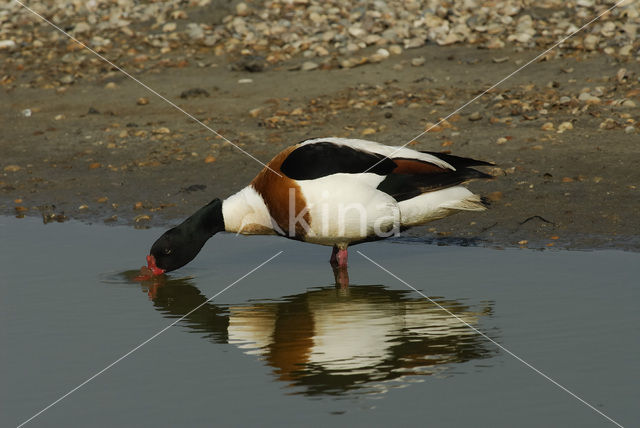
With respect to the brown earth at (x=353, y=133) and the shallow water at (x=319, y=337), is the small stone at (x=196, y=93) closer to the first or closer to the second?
the brown earth at (x=353, y=133)

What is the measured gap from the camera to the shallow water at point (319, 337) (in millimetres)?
4734

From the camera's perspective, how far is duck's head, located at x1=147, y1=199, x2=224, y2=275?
7.75m

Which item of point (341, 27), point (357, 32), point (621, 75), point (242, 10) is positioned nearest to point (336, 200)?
point (621, 75)

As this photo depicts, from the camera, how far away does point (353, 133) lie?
11609 mm

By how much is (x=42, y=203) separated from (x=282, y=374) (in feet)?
19.5

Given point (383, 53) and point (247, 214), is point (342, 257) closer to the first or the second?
point (247, 214)

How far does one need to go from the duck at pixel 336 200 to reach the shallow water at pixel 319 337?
12.4 inches

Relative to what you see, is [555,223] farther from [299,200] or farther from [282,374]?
[282,374]

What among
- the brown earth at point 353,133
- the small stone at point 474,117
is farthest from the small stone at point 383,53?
the small stone at point 474,117

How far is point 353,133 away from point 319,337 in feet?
19.1

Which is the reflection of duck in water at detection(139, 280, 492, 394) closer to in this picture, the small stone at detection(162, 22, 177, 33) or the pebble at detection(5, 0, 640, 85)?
the pebble at detection(5, 0, 640, 85)

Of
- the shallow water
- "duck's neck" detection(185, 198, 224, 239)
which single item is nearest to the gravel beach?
the shallow water

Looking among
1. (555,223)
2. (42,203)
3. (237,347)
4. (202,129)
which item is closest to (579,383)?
(237,347)

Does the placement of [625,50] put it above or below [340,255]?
above
